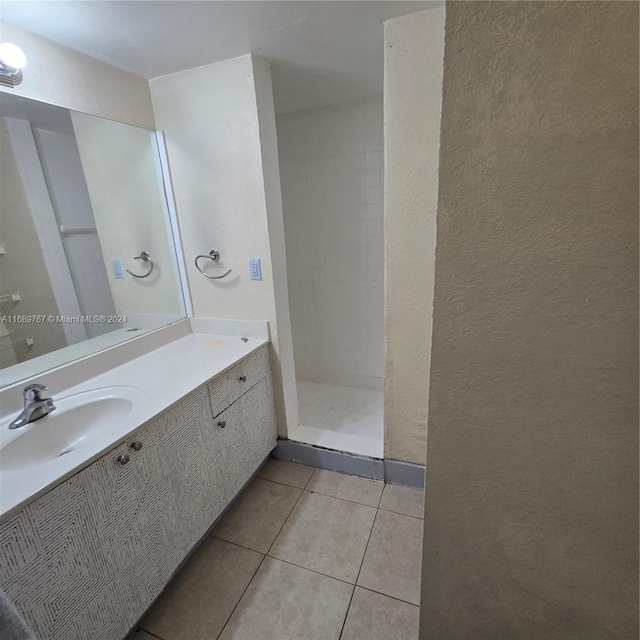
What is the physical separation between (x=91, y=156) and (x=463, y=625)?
2.05m

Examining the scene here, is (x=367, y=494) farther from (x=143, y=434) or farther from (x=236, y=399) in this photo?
(x=143, y=434)

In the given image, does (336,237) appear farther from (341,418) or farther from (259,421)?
(259,421)

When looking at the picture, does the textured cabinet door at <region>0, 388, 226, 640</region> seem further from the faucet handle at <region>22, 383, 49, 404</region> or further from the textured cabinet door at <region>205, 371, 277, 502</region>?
the faucet handle at <region>22, 383, 49, 404</region>

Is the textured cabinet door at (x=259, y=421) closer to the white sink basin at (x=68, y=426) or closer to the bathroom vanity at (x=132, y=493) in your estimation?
the bathroom vanity at (x=132, y=493)

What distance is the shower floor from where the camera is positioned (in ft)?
6.06

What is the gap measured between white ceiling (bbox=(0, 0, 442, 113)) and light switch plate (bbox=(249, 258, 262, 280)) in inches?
34.4

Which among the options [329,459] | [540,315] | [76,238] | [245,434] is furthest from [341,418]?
[540,315]

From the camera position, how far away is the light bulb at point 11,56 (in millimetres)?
1056

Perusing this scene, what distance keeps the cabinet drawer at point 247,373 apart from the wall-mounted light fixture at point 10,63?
1276mm

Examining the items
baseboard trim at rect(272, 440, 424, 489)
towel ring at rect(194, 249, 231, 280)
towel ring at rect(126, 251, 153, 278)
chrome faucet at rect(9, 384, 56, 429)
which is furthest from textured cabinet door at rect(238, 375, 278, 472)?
towel ring at rect(126, 251, 153, 278)

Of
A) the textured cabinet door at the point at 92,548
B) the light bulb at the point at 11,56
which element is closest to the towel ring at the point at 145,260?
the light bulb at the point at 11,56

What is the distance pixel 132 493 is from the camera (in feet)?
3.30

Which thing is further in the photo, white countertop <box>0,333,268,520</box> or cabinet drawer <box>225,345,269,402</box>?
cabinet drawer <box>225,345,269,402</box>

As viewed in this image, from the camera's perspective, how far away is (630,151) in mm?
409
